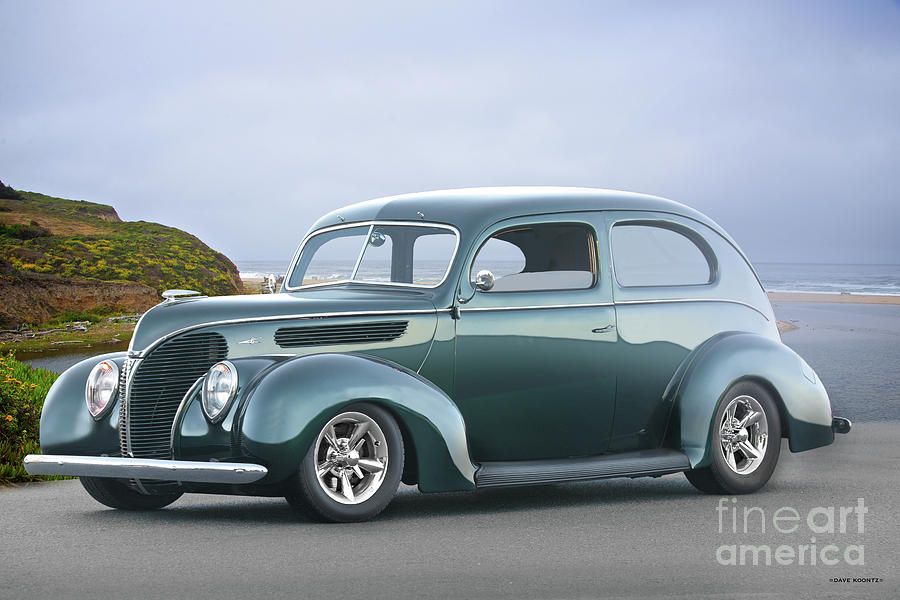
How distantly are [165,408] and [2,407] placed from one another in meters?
4.41

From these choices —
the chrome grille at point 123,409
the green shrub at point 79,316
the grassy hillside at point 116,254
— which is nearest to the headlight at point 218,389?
the chrome grille at point 123,409

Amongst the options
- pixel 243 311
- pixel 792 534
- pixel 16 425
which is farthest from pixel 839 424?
pixel 16 425

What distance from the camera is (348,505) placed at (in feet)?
21.1

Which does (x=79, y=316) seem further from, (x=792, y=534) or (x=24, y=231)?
(x=792, y=534)

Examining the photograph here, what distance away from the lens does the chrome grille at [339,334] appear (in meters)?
6.72

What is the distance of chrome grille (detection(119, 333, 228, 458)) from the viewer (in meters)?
6.65

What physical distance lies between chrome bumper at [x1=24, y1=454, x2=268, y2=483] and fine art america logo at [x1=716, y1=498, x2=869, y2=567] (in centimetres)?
269

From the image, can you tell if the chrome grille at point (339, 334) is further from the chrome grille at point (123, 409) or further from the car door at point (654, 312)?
the car door at point (654, 312)

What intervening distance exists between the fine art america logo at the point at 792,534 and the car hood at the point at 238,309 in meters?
2.44

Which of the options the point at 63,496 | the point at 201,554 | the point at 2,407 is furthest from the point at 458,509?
the point at 2,407

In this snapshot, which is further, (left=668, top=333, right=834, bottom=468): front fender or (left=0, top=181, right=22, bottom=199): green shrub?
(left=0, top=181, right=22, bottom=199): green shrub

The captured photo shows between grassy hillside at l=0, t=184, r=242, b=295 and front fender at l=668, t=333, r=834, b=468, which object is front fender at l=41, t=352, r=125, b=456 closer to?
front fender at l=668, t=333, r=834, b=468

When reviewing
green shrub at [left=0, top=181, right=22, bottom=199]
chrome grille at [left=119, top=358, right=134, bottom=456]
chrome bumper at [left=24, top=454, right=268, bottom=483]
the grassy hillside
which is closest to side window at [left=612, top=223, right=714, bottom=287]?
chrome bumper at [left=24, top=454, right=268, bottom=483]

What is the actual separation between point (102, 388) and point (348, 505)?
1946mm
